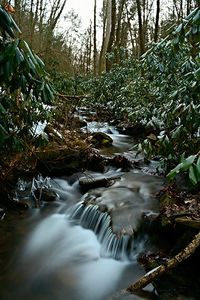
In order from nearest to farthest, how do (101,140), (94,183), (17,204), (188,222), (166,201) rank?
(188,222)
(166,201)
(17,204)
(94,183)
(101,140)

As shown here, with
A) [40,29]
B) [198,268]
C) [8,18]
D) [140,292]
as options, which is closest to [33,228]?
[140,292]

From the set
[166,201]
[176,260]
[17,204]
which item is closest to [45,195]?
[17,204]

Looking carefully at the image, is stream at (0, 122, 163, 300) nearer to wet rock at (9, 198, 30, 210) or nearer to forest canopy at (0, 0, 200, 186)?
wet rock at (9, 198, 30, 210)

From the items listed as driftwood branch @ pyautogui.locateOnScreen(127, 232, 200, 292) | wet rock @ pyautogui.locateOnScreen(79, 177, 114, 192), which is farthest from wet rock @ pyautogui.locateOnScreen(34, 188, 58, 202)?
driftwood branch @ pyautogui.locateOnScreen(127, 232, 200, 292)

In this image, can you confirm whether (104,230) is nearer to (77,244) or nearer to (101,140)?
(77,244)

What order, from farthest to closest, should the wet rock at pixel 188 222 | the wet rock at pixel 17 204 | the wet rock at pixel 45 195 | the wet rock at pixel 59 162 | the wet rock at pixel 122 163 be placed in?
1. the wet rock at pixel 122 163
2. the wet rock at pixel 59 162
3. the wet rock at pixel 45 195
4. the wet rock at pixel 17 204
5. the wet rock at pixel 188 222

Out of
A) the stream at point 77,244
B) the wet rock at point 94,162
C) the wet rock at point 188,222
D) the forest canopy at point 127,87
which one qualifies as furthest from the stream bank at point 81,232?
the forest canopy at point 127,87

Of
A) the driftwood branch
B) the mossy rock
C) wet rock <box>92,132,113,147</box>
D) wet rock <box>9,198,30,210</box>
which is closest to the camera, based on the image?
the driftwood branch

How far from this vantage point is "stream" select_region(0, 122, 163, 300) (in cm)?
373

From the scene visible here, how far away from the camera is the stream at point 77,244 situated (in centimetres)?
373

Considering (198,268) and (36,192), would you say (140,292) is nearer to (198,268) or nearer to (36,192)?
(198,268)

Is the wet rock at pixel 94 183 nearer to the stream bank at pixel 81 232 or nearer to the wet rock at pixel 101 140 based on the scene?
the stream bank at pixel 81 232

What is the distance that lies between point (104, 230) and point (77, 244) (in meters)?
0.43

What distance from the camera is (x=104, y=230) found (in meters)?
4.56
